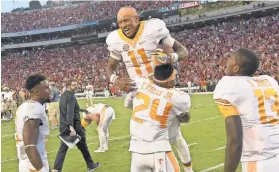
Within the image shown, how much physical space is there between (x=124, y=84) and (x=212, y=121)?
10584mm

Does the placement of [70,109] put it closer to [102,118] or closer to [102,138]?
[102,118]

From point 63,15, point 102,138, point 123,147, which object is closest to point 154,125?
point 102,138

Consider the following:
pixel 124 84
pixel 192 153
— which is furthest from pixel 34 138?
pixel 192 153

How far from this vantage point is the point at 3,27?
65938 mm

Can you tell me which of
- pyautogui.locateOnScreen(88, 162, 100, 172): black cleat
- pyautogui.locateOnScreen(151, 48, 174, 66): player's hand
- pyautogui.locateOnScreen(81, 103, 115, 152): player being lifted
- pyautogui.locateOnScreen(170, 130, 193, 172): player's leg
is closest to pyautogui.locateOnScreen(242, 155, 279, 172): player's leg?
pyautogui.locateOnScreen(151, 48, 174, 66): player's hand

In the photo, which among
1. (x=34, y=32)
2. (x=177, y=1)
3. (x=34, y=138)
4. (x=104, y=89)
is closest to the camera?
(x=34, y=138)

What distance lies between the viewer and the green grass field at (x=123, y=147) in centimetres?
929

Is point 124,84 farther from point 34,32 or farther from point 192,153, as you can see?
point 34,32

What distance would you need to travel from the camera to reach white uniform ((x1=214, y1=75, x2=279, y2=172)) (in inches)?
141

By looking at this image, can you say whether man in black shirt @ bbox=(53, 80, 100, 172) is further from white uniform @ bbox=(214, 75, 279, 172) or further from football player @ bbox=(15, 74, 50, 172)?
white uniform @ bbox=(214, 75, 279, 172)

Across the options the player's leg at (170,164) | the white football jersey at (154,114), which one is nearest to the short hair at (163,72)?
the white football jersey at (154,114)

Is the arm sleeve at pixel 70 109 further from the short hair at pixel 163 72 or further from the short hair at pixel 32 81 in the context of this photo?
the short hair at pixel 163 72

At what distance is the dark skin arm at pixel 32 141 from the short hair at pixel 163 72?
1.36 meters

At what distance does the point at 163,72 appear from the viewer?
186 inches
